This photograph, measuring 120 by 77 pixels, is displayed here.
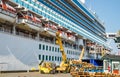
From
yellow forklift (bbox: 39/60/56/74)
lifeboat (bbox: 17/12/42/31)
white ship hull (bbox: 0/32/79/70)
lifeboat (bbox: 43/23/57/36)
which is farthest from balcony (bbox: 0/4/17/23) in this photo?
lifeboat (bbox: 43/23/57/36)

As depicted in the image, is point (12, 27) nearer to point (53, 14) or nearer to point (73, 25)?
point (53, 14)

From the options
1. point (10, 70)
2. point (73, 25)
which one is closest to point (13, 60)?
point (10, 70)

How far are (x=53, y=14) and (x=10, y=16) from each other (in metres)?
19.7

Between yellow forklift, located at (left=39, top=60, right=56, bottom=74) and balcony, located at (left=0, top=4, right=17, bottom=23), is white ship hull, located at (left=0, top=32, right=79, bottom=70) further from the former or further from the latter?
yellow forklift, located at (left=39, top=60, right=56, bottom=74)

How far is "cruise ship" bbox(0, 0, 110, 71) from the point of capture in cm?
3231

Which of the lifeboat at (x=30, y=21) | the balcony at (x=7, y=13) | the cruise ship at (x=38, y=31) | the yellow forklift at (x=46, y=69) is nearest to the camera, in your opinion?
the balcony at (x=7, y=13)

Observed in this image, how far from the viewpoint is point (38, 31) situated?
1683 inches

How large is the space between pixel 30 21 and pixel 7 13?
6.11m

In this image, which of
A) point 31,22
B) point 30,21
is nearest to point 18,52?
point 30,21

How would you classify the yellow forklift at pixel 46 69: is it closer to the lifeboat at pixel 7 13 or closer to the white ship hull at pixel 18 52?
the white ship hull at pixel 18 52

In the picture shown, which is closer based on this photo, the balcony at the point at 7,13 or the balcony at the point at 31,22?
the balcony at the point at 7,13

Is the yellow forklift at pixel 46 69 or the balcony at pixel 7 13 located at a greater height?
the balcony at pixel 7 13

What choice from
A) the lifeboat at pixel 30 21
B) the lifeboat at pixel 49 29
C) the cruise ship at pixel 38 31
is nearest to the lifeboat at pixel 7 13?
the cruise ship at pixel 38 31

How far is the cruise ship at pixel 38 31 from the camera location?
32.3 meters
